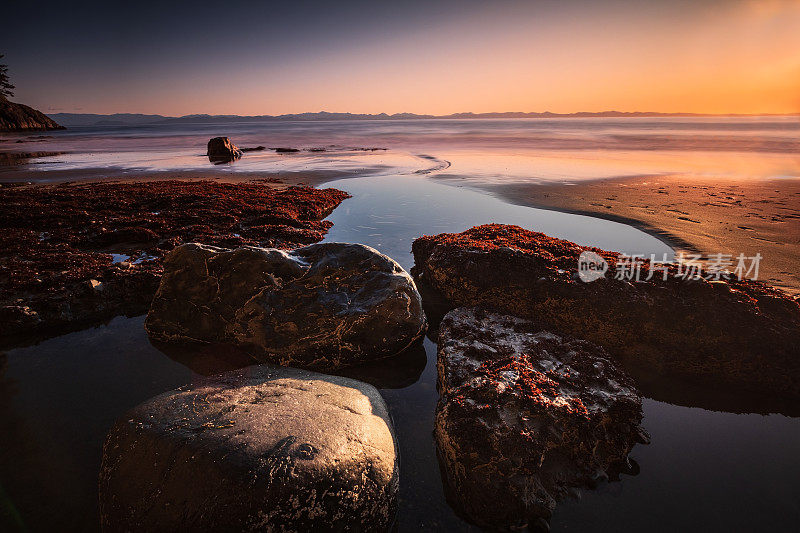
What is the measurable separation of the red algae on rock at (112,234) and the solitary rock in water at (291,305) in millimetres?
1715

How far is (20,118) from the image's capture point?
82000 millimetres

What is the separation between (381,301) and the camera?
16.5ft

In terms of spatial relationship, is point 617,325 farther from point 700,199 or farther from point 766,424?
point 700,199

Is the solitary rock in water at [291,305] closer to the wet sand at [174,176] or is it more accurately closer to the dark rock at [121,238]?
the dark rock at [121,238]

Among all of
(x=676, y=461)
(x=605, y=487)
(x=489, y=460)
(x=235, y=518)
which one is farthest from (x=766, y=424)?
(x=235, y=518)

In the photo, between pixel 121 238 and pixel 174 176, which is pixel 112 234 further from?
pixel 174 176

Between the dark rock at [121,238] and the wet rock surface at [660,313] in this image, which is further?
the dark rock at [121,238]

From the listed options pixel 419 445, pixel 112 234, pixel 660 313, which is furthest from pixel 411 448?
pixel 112 234

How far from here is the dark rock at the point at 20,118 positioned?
251 feet

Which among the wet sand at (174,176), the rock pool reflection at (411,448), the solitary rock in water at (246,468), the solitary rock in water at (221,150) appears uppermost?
the solitary rock in water at (221,150)

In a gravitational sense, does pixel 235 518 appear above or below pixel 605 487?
above

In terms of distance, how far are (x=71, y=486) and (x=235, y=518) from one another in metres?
2.03

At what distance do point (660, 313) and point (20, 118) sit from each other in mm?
125464

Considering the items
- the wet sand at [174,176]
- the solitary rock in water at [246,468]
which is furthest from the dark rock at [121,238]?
the wet sand at [174,176]
